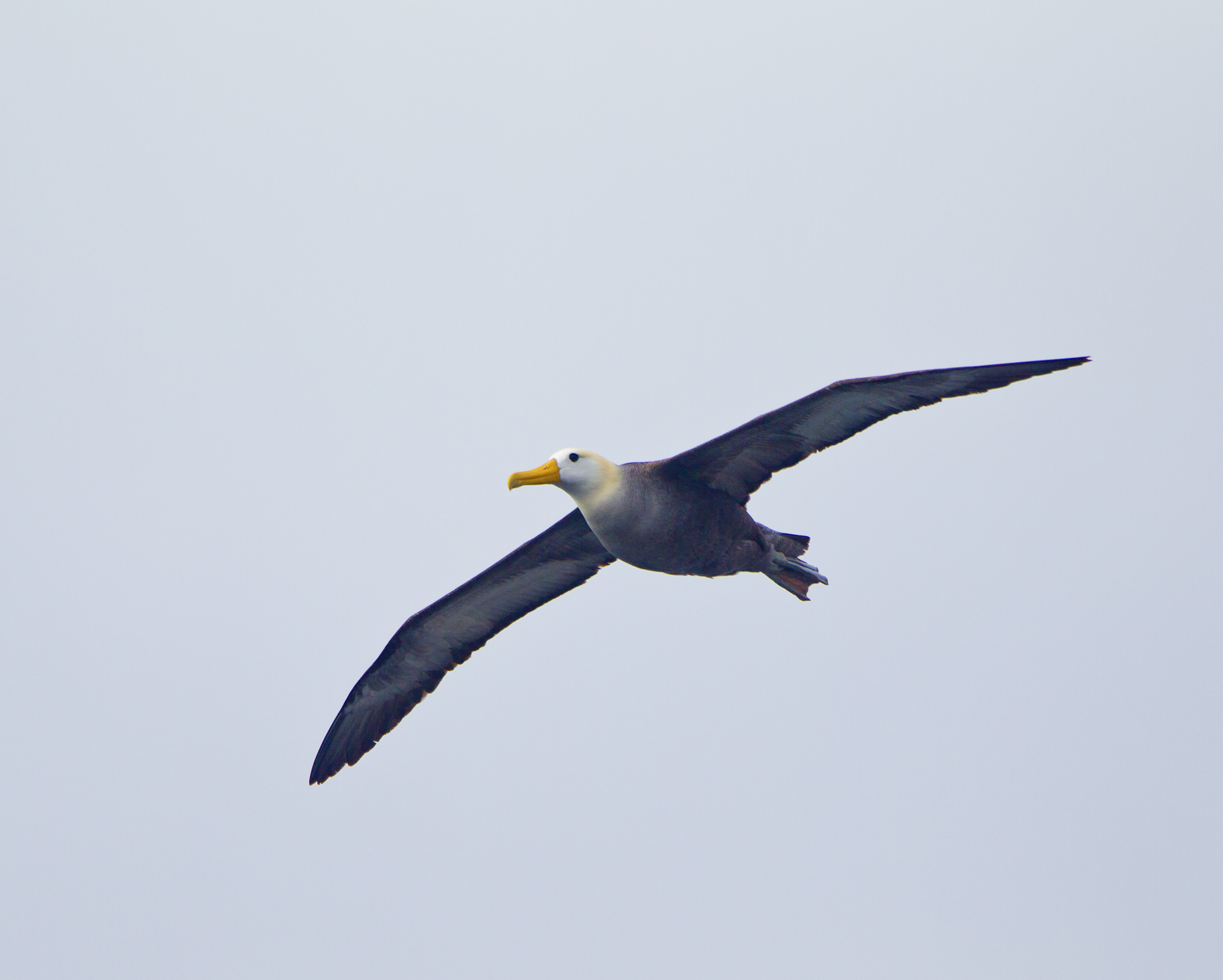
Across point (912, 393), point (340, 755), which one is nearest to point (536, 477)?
point (912, 393)

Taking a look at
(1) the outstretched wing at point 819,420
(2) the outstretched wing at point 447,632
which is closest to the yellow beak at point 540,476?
(1) the outstretched wing at point 819,420

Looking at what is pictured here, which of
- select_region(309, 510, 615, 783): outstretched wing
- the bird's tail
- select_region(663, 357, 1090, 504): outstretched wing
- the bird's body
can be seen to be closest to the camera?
select_region(663, 357, 1090, 504): outstretched wing

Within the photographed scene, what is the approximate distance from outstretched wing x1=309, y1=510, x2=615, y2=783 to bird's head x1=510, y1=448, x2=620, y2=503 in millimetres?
1806

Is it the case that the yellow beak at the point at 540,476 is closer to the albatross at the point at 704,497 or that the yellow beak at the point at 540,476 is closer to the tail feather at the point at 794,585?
the albatross at the point at 704,497

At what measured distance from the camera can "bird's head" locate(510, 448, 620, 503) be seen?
37.8 ft

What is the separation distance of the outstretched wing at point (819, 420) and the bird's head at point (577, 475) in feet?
1.69

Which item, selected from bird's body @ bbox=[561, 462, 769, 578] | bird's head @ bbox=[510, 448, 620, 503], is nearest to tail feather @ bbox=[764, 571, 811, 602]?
bird's body @ bbox=[561, 462, 769, 578]

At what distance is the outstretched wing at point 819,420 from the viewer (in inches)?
416

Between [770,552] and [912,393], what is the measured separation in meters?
2.18

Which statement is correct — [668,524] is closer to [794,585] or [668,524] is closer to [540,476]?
[540,476]

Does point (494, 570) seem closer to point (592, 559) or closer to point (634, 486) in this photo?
point (592, 559)

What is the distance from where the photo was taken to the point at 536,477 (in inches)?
459

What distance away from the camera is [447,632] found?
1423 centimetres

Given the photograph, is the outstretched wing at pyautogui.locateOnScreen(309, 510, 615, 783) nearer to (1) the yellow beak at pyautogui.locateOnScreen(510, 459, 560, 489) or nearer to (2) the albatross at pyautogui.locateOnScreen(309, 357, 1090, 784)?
(2) the albatross at pyautogui.locateOnScreen(309, 357, 1090, 784)
